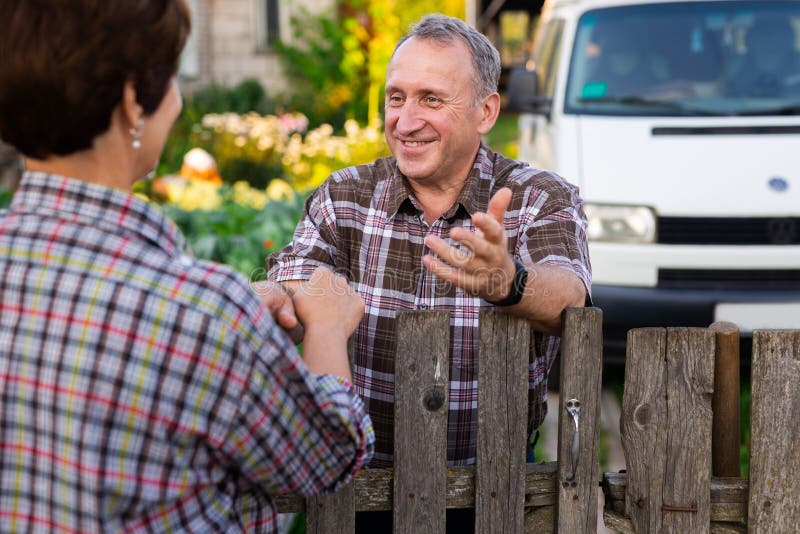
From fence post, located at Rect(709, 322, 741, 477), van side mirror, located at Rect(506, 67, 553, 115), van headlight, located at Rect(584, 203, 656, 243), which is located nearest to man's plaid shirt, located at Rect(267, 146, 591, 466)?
fence post, located at Rect(709, 322, 741, 477)

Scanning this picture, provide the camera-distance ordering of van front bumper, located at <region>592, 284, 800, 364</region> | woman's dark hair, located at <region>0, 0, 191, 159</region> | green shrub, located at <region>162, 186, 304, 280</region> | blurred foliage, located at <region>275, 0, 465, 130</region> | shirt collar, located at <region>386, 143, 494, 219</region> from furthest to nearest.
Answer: blurred foliage, located at <region>275, 0, 465, 130</region>, green shrub, located at <region>162, 186, 304, 280</region>, van front bumper, located at <region>592, 284, 800, 364</region>, shirt collar, located at <region>386, 143, 494, 219</region>, woman's dark hair, located at <region>0, 0, 191, 159</region>

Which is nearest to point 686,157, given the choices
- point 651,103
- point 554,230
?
point 651,103

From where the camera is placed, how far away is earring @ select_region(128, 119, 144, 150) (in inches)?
47.8

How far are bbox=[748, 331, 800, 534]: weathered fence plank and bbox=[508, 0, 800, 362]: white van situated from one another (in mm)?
2247

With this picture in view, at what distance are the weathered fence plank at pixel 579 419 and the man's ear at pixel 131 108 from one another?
0.97 m

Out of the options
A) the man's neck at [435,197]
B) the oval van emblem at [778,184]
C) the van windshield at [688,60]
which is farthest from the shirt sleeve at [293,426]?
the van windshield at [688,60]

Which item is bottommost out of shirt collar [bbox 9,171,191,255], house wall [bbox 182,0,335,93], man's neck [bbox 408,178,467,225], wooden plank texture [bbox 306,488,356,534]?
wooden plank texture [bbox 306,488,356,534]

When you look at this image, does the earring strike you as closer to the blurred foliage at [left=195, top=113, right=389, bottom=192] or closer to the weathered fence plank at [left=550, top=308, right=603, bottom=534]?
the weathered fence plank at [left=550, top=308, right=603, bottom=534]

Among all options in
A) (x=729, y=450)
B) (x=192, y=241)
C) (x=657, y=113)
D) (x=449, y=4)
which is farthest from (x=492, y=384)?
(x=449, y=4)

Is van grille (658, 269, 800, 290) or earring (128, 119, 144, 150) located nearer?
earring (128, 119, 144, 150)

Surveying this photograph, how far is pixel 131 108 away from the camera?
1.19 meters

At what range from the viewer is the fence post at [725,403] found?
189cm

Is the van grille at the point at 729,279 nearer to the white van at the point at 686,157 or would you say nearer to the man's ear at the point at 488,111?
the white van at the point at 686,157

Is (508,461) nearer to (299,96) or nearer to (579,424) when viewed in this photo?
(579,424)
